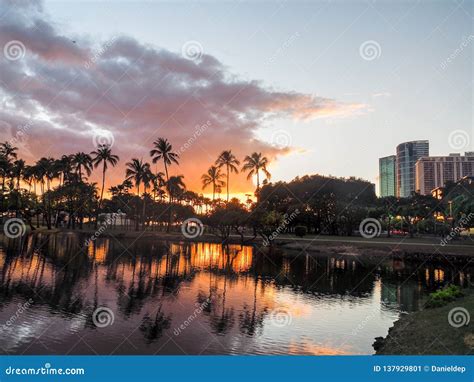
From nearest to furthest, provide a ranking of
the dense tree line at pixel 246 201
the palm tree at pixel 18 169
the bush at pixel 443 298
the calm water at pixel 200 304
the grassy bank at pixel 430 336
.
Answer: the grassy bank at pixel 430 336
the calm water at pixel 200 304
the bush at pixel 443 298
the dense tree line at pixel 246 201
the palm tree at pixel 18 169

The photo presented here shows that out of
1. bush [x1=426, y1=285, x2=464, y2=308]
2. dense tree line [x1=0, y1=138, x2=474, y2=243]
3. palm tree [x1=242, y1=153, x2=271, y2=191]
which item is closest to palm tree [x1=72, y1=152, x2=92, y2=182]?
dense tree line [x1=0, y1=138, x2=474, y2=243]

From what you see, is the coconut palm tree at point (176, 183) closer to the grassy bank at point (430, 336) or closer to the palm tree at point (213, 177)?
the palm tree at point (213, 177)

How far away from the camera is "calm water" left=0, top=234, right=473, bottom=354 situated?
62.3 ft

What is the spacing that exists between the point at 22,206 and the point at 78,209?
1579 centimetres

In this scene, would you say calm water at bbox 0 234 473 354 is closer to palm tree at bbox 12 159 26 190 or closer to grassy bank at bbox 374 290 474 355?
grassy bank at bbox 374 290 474 355

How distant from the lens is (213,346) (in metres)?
18.7

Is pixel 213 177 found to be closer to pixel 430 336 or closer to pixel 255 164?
pixel 255 164

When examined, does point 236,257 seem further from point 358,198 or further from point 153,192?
point 153,192

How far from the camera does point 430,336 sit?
1786 centimetres

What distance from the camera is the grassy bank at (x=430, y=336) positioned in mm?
16062

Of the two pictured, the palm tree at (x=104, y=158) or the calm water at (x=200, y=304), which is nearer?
the calm water at (x=200, y=304)

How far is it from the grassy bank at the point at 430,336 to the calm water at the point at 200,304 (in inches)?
40.0

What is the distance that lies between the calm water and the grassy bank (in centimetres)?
102

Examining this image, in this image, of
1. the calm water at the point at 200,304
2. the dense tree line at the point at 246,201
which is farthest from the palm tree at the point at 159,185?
the calm water at the point at 200,304
